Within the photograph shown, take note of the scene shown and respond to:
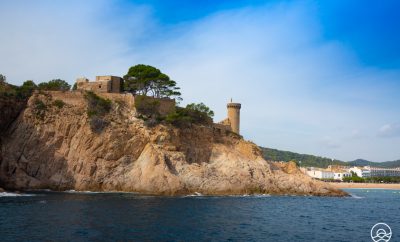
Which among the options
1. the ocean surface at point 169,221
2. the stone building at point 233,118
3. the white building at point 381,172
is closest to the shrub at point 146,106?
the stone building at point 233,118

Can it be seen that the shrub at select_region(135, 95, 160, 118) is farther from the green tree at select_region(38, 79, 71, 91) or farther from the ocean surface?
the ocean surface

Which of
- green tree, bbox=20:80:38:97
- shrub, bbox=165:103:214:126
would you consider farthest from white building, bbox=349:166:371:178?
green tree, bbox=20:80:38:97

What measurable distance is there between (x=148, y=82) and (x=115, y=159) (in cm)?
1204

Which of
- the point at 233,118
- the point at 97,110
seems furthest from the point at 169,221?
the point at 233,118

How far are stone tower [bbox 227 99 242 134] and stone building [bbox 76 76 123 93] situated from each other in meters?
15.1

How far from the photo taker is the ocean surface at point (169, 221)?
2189 centimetres

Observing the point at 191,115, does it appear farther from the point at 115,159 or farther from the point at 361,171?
the point at 361,171

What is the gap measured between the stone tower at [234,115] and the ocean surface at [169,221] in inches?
899

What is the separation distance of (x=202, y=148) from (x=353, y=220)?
2471 centimetres

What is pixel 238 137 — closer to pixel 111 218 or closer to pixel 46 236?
pixel 111 218

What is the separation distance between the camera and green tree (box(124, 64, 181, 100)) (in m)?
55.2

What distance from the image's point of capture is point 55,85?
5438cm

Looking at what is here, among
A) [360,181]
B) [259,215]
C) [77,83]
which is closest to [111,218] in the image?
[259,215]

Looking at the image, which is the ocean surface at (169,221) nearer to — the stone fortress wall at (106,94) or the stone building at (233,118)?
the stone fortress wall at (106,94)
